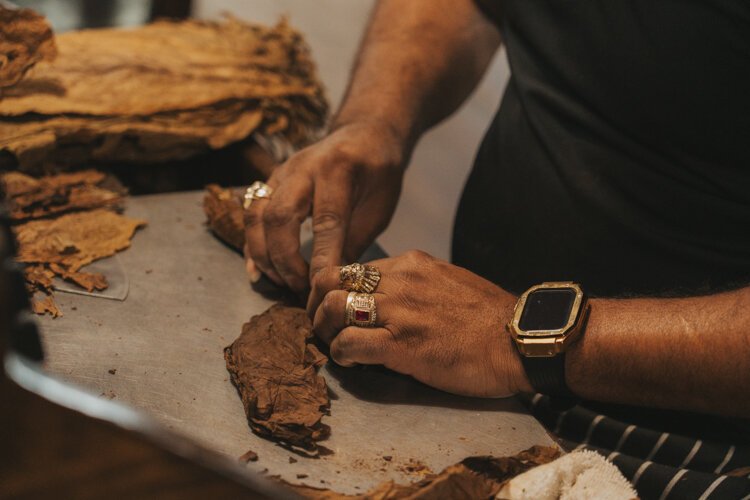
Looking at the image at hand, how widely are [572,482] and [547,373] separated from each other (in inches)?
6.3

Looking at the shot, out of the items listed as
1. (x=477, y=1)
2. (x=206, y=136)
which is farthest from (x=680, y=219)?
(x=206, y=136)

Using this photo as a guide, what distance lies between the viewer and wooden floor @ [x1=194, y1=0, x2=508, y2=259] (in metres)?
2.41

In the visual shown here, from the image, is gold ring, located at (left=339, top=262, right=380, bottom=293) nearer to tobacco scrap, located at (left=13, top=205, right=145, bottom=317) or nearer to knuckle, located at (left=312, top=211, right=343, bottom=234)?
knuckle, located at (left=312, top=211, right=343, bottom=234)

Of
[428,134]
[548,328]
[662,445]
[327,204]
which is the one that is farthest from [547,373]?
[428,134]

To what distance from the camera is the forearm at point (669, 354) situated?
977mm

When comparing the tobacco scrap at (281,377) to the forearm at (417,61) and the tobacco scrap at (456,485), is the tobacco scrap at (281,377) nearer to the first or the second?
the tobacco scrap at (456,485)

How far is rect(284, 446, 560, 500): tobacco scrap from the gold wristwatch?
5.3 inches

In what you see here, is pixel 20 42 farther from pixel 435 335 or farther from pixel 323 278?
pixel 435 335

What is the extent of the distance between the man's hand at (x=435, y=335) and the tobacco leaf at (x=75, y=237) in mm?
412

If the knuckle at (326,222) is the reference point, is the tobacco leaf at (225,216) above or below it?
below

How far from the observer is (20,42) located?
1439 millimetres

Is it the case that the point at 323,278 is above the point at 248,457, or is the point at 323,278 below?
above

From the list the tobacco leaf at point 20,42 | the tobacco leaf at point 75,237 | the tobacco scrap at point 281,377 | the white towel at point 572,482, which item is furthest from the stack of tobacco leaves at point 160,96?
the white towel at point 572,482

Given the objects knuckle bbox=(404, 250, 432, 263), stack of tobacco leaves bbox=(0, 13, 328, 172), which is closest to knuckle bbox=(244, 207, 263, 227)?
knuckle bbox=(404, 250, 432, 263)
